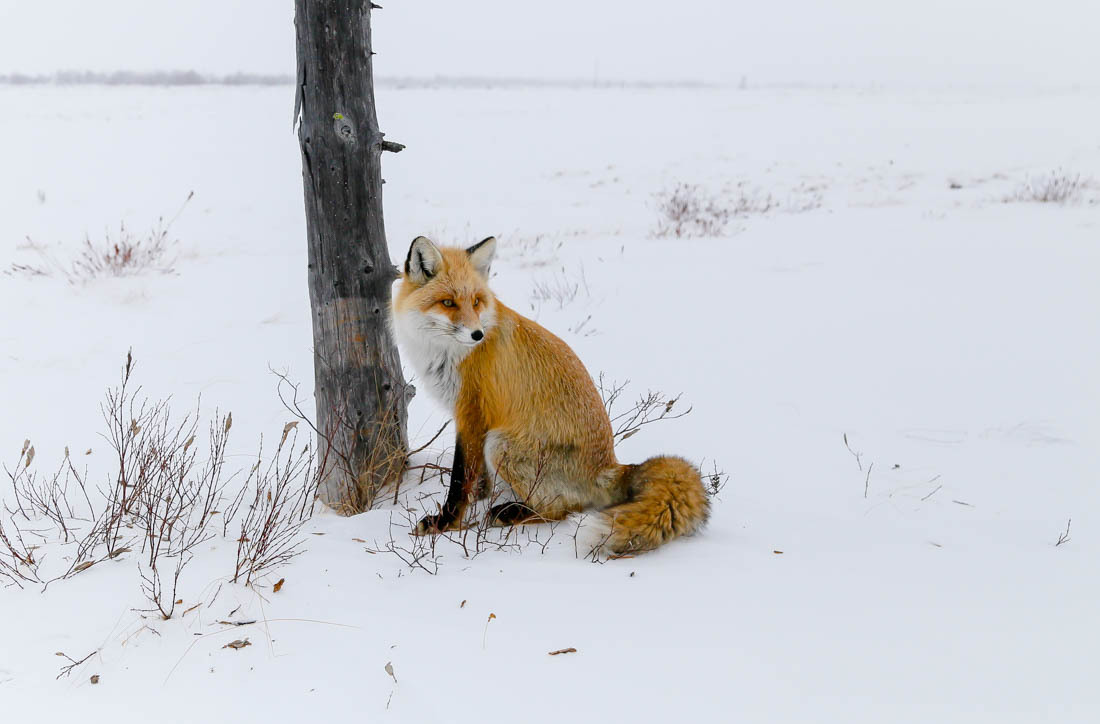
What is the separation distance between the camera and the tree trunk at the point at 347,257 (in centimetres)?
343

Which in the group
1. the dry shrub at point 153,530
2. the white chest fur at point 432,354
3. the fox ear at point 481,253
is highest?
the fox ear at point 481,253

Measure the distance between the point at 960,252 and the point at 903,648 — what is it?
25.8 ft

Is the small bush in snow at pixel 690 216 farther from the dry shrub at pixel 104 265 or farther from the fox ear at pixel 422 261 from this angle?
the fox ear at pixel 422 261

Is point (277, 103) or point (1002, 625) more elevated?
point (277, 103)

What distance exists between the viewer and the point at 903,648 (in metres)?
2.48

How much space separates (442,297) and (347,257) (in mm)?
707

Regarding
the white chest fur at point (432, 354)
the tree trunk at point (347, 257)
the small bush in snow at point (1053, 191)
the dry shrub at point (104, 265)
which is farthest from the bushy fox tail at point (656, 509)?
the small bush in snow at point (1053, 191)

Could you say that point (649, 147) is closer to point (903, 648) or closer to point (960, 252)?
point (960, 252)

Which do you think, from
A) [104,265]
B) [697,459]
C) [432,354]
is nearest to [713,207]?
[697,459]

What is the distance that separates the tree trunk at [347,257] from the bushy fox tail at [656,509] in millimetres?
1361

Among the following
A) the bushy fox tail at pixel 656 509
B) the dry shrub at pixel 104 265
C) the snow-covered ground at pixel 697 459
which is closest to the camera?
the snow-covered ground at pixel 697 459

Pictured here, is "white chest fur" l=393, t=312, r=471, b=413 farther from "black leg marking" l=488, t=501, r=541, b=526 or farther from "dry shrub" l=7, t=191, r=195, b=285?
"dry shrub" l=7, t=191, r=195, b=285

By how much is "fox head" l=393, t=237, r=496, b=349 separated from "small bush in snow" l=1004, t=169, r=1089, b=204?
38.1ft

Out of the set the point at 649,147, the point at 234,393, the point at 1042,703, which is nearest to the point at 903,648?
the point at 1042,703
